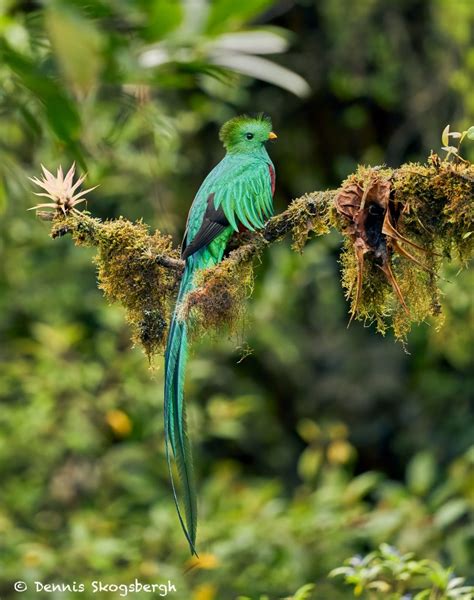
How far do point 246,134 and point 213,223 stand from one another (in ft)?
1.51

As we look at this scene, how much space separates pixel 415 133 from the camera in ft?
21.0

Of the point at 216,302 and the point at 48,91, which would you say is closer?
the point at 48,91

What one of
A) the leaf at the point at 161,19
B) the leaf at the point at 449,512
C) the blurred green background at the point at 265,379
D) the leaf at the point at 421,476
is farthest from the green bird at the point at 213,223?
the leaf at the point at 421,476

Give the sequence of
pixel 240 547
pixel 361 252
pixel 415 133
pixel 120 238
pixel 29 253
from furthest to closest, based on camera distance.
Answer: pixel 415 133
pixel 29 253
pixel 240 547
pixel 120 238
pixel 361 252

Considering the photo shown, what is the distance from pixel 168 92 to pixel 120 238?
3663mm

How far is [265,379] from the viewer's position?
6871 mm

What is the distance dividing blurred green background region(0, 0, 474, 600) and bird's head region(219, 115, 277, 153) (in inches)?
18.7

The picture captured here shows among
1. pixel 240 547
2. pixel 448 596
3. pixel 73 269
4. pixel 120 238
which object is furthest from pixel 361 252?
pixel 73 269

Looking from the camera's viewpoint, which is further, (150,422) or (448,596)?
(150,422)

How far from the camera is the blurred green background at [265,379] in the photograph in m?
4.82

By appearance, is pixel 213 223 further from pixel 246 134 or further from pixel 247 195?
pixel 246 134

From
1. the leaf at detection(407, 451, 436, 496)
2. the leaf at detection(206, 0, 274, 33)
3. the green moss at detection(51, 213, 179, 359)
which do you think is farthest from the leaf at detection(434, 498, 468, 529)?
the leaf at detection(206, 0, 274, 33)

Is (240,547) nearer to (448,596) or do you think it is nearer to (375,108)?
(448,596)

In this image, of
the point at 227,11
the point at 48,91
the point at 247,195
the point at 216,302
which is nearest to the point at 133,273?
the point at 216,302
